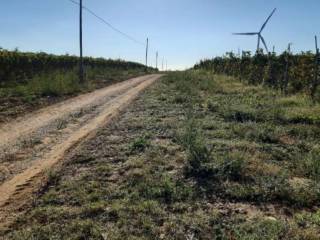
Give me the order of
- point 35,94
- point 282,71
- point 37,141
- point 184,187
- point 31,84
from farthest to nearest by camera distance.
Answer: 1. point 282,71
2. point 31,84
3. point 35,94
4. point 37,141
5. point 184,187

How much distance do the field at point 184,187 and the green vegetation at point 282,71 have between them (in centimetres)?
830

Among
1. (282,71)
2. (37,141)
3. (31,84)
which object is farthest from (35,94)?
(282,71)

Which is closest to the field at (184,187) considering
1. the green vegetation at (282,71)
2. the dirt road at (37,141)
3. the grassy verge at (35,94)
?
the dirt road at (37,141)

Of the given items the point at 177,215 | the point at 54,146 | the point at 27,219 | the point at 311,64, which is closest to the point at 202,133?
the point at 54,146

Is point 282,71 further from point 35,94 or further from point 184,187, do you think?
point 184,187

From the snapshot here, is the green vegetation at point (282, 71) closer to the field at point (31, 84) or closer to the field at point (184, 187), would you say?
the field at point (184, 187)

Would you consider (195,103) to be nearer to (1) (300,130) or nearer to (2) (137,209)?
(1) (300,130)

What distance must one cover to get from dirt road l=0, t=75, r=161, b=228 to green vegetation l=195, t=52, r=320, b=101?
8.45 m

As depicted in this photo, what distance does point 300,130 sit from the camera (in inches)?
391

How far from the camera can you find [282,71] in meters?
23.6

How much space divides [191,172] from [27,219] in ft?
8.87

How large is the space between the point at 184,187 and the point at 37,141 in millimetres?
4646

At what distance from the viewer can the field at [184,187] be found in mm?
4707

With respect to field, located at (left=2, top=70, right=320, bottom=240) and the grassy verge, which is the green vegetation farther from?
the grassy verge
